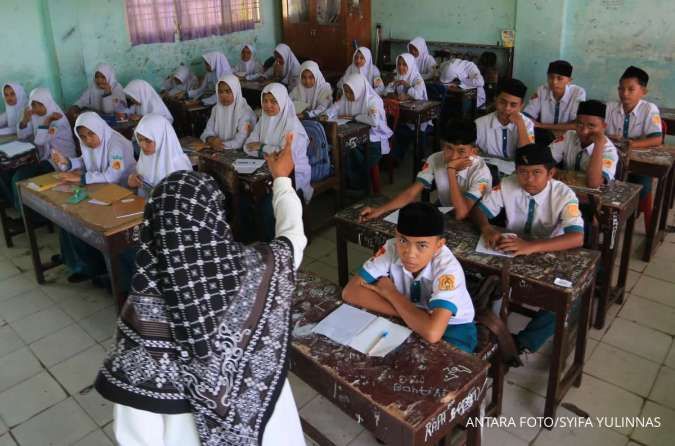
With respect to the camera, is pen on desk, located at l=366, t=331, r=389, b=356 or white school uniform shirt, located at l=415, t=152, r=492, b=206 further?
white school uniform shirt, located at l=415, t=152, r=492, b=206

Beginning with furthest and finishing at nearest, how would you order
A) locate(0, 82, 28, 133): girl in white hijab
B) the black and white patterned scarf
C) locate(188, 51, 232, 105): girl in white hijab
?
locate(188, 51, 232, 105): girl in white hijab < locate(0, 82, 28, 133): girl in white hijab < the black and white patterned scarf

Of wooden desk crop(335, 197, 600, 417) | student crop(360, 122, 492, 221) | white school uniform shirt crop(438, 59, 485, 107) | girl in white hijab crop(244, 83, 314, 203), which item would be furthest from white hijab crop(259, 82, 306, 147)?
white school uniform shirt crop(438, 59, 485, 107)

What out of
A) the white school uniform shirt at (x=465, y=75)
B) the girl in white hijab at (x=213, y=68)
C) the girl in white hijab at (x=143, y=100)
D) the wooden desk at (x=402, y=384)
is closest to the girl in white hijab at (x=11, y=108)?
the girl in white hijab at (x=143, y=100)

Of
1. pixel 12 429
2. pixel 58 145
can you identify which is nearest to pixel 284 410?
pixel 12 429

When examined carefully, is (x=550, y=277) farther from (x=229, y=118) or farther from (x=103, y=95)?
(x=103, y=95)

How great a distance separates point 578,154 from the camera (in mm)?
3367

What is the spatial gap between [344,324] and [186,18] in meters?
6.46

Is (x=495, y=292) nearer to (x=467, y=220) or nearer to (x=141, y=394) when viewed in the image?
(x=467, y=220)

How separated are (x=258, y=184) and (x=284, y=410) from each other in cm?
232

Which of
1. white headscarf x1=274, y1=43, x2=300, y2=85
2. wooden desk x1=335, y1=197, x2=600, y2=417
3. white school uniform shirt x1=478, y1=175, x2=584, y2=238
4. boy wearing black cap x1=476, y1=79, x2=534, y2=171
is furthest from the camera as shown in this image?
white headscarf x1=274, y1=43, x2=300, y2=85

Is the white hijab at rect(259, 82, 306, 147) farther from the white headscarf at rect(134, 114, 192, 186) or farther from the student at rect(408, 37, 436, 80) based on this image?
the student at rect(408, 37, 436, 80)

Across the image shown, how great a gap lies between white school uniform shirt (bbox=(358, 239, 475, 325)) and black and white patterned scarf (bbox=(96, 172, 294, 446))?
0.77 m

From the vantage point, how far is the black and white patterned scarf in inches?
48.1

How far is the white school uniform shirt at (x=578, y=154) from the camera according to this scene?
3108 mm
